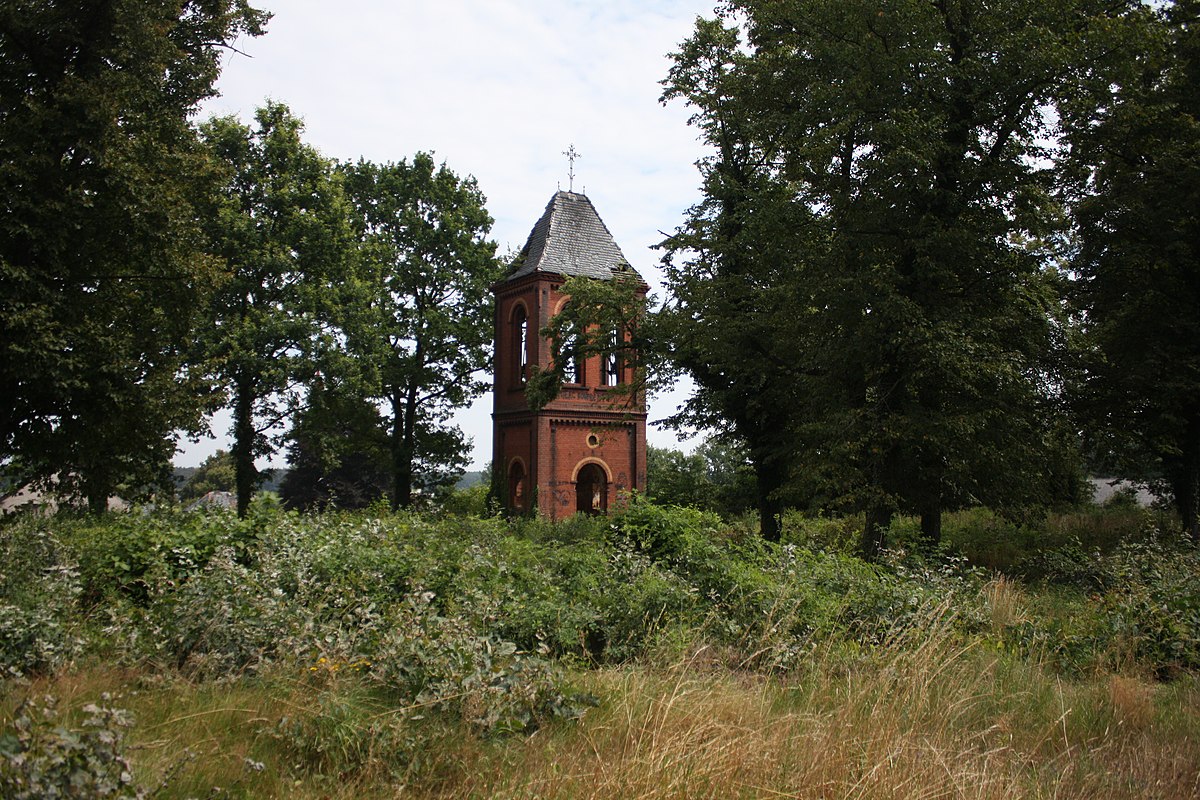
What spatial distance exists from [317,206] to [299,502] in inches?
553

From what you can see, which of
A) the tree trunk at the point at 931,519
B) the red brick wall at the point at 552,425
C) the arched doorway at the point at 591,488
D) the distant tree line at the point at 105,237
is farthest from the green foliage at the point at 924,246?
the arched doorway at the point at 591,488

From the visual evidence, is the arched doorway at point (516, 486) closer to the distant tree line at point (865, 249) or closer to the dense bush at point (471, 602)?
the distant tree line at point (865, 249)

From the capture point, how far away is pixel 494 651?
502cm

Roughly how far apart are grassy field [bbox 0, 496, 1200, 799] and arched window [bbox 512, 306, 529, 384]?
2364cm

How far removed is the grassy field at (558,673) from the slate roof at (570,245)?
24.1 meters

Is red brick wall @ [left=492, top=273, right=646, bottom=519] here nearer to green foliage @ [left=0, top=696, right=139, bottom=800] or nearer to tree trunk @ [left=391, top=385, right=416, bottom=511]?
tree trunk @ [left=391, top=385, right=416, bottom=511]

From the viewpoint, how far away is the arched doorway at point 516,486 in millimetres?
Answer: 32438

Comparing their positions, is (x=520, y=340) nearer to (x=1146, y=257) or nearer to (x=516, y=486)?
(x=516, y=486)

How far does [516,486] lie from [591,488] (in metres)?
2.86

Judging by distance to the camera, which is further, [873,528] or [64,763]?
[873,528]

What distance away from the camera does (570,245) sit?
110 ft

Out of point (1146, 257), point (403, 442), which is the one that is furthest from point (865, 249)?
point (403, 442)

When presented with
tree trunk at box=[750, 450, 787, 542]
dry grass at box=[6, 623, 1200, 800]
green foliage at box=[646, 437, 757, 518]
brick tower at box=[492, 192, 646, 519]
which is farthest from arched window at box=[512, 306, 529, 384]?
dry grass at box=[6, 623, 1200, 800]

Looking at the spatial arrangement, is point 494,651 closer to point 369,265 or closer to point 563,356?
point 563,356
